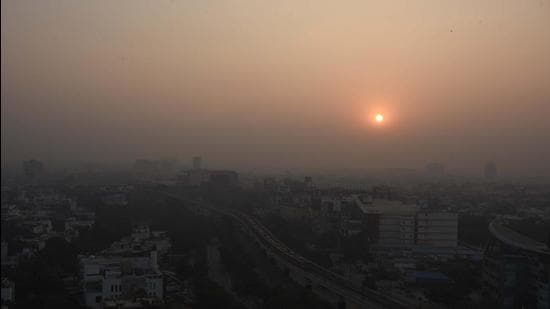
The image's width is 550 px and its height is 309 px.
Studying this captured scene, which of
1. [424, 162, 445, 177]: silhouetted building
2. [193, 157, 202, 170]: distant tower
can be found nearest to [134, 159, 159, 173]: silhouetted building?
[193, 157, 202, 170]: distant tower

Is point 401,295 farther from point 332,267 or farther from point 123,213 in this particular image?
point 123,213

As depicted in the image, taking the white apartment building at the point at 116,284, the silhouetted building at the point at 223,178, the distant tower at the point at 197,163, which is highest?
the distant tower at the point at 197,163

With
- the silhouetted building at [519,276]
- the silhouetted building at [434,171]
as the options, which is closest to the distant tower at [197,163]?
the silhouetted building at [434,171]

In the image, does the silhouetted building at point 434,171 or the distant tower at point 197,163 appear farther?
the distant tower at point 197,163

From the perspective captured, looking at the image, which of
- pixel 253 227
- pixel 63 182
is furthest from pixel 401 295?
pixel 63 182

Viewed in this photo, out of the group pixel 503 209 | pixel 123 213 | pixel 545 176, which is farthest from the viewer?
pixel 123 213

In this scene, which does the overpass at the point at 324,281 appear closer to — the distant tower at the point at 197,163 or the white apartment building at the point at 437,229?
the white apartment building at the point at 437,229

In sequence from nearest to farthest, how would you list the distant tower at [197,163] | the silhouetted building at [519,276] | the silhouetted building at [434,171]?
the silhouetted building at [519,276]
the silhouetted building at [434,171]
the distant tower at [197,163]
